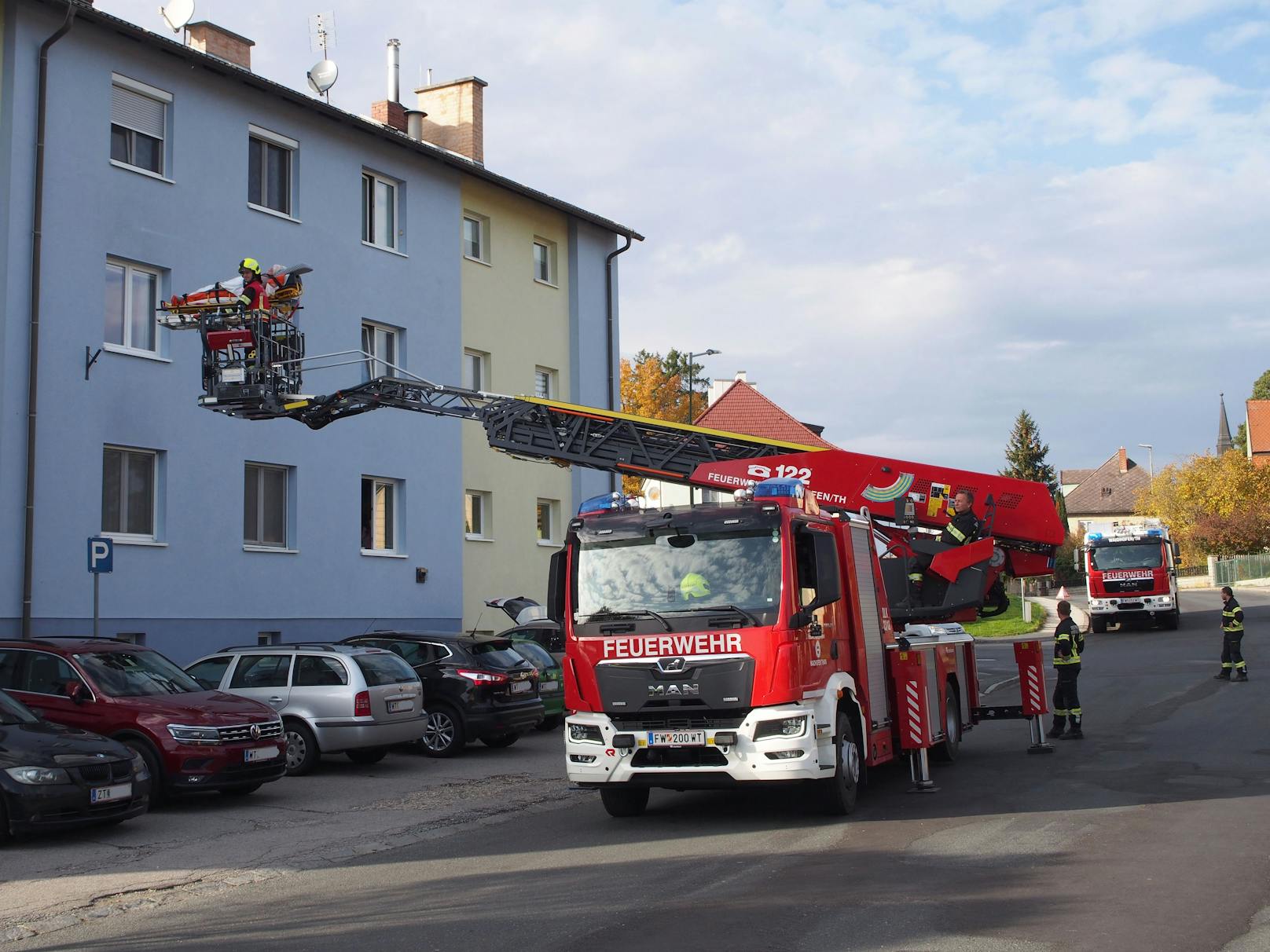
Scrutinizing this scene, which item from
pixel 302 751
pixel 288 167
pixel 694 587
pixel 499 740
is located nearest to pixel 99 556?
pixel 302 751

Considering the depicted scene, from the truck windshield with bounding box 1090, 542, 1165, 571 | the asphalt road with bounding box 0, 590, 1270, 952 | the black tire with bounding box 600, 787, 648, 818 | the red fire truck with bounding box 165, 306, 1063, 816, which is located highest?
the truck windshield with bounding box 1090, 542, 1165, 571

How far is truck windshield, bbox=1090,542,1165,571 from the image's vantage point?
120ft

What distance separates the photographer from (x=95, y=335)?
19625 millimetres

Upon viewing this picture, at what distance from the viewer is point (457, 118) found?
1231 inches

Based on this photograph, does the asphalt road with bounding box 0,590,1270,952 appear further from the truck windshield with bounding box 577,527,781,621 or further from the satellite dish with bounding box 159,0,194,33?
the satellite dish with bounding box 159,0,194,33

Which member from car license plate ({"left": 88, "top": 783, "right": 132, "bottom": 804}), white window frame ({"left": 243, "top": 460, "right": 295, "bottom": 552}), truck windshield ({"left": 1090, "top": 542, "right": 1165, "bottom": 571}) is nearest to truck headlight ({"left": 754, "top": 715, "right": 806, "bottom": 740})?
car license plate ({"left": 88, "top": 783, "right": 132, "bottom": 804})

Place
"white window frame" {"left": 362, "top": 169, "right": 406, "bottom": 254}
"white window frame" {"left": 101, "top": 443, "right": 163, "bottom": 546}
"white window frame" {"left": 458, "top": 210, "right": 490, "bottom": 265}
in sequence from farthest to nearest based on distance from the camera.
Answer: "white window frame" {"left": 458, "top": 210, "right": 490, "bottom": 265} < "white window frame" {"left": 362, "top": 169, "right": 406, "bottom": 254} < "white window frame" {"left": 101, "top": 443, "right": 163, "bottom": 546}

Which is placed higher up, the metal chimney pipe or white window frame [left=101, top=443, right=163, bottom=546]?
the metal chimney pipe

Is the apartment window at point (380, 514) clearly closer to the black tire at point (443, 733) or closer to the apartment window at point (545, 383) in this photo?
the apartment window at point (545, 383)

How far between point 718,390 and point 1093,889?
178 feet

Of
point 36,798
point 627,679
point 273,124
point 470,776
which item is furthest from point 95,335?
point 627,679

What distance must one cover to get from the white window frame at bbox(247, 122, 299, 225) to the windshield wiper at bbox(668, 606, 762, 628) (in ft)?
50.1

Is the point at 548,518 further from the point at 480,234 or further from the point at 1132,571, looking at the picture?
the point at 1132,571

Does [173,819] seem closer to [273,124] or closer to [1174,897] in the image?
[1174,897]
